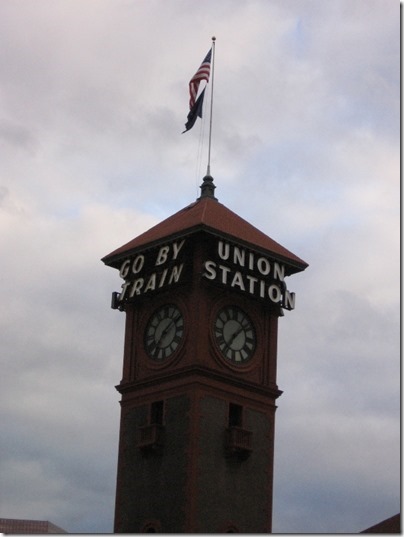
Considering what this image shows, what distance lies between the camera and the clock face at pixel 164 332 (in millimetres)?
81938

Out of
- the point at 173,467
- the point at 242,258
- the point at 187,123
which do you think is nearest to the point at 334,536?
the point at 173,467

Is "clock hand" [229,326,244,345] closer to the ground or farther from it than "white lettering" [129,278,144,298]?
closer to the ground

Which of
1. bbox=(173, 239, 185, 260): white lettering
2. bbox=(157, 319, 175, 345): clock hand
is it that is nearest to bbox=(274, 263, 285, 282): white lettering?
bbox=(173, 239, 185, 260): white lettering

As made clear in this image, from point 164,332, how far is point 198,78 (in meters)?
15.4

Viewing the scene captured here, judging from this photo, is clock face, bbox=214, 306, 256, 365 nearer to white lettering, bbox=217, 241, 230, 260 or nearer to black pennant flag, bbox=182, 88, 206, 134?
white lettering, bbox=217, 241, 230, 260

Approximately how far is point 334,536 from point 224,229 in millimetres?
26803

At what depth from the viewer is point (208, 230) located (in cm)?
8031

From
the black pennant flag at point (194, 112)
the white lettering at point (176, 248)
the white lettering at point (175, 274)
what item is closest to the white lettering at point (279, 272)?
the white lettering at point (175, 274)

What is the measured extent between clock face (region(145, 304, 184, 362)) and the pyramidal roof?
4.08 metres

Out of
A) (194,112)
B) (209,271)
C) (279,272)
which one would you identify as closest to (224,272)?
(209,271)

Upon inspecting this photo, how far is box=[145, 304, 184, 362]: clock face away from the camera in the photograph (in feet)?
269

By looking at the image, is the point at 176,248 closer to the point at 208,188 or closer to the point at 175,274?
the point at 175,274

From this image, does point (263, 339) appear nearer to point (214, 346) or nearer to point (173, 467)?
point (214, 346)

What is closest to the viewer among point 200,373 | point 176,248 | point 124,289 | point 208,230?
point 200,373
